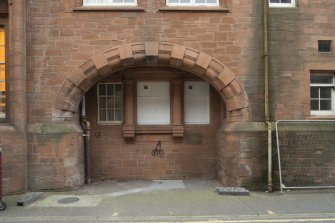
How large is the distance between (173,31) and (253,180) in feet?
14.8

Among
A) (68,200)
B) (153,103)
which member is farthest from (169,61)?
(68,200)

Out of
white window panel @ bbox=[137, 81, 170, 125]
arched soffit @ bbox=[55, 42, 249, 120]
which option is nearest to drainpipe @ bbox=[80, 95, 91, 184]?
arched soffit @ bbox=[55, 42, 249, 120]

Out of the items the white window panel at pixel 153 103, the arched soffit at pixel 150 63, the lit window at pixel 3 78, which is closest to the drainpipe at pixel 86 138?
the arched soffit at pixel 150 63

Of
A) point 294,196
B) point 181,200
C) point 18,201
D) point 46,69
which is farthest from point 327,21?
point 18,201

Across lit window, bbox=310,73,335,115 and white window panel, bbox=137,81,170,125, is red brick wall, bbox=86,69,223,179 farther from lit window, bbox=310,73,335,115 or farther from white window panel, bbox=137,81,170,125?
lit window, bbox=310,73,335,115

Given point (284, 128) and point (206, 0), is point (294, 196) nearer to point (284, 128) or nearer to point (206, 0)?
point (284, 128)

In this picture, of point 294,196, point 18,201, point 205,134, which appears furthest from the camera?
point 205,134

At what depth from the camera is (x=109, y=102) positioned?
12125mm

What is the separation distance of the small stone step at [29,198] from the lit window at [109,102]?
3.26 metres

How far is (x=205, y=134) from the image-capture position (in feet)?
39.7

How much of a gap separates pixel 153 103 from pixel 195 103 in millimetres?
1312

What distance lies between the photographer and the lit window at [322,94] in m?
11.0

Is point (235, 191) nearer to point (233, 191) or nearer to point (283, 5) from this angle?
point (233, 191)

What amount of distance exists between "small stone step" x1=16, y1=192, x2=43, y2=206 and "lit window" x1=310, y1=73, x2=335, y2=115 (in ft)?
25.0
